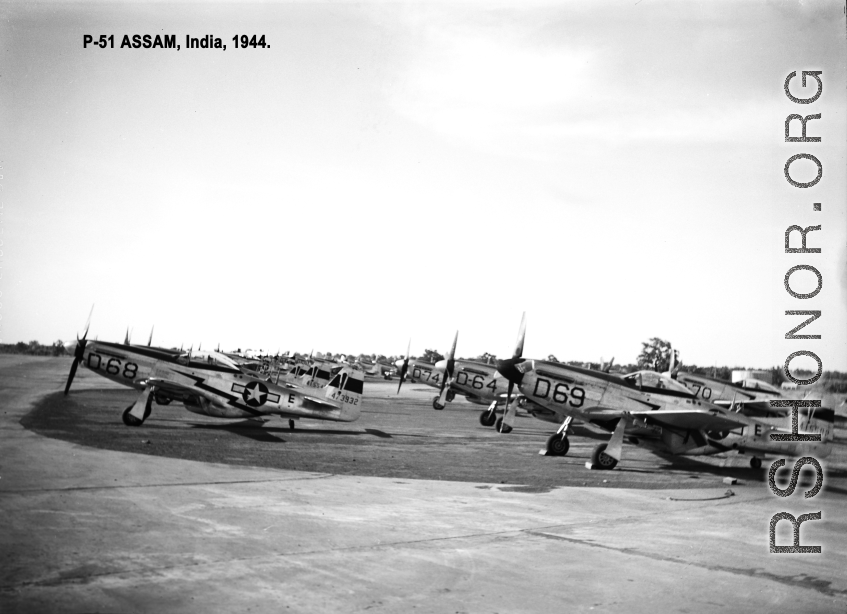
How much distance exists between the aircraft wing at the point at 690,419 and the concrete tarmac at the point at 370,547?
316cm

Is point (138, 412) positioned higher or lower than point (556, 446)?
lower

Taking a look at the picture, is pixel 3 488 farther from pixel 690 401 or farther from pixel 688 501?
pixel 690 401

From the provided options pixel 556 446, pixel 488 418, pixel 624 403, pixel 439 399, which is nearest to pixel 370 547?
pixel 556 446

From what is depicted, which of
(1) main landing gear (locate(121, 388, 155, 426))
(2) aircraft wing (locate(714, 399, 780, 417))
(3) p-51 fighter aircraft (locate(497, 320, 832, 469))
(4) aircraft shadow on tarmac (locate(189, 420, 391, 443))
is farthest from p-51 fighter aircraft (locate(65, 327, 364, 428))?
(2) aircraft wing (locate(714, 399, 780, 417))

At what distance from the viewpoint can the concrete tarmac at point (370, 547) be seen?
5691mm

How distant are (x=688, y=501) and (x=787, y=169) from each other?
21.6 ft

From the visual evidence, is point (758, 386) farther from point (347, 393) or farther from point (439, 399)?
point (347, 393)

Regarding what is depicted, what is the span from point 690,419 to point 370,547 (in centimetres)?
1011

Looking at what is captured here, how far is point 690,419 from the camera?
15.1 m

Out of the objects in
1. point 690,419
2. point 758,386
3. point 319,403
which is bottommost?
point 319,403

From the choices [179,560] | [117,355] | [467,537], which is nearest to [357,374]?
[117,355]

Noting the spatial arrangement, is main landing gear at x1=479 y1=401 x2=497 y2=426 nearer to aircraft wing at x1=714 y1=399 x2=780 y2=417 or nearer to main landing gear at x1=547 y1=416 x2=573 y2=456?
aircraft wing at x1=714 y1=399 x2=780 y2=417

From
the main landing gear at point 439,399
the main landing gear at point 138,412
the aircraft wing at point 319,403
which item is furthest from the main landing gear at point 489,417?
the main landing gear at point 138,412

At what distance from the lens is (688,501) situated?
1159 centimetres
